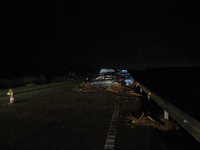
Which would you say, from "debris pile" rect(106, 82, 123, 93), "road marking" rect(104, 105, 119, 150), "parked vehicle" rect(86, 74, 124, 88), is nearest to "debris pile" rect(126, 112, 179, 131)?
"road marking" rect(104, 105, 119, 150)

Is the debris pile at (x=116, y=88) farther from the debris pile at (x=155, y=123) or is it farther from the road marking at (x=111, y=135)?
the debris pile at (x=155, y=123)

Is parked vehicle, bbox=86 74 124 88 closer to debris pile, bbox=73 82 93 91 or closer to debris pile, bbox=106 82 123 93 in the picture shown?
debris pile, bbox=73 82 93 91

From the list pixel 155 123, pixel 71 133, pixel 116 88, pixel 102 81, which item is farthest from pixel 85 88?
pixel 71 133

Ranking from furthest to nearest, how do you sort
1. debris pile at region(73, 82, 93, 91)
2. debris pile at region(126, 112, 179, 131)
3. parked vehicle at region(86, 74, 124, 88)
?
parked vehicle at region(86, 74, 124, 88) → debris pile at region(73, 82, 93, 91) → debris pile at region(126, 112, 179, 131)

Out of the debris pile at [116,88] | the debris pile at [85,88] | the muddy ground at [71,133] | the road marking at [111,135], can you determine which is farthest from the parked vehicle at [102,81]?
the road marking at [111,135]

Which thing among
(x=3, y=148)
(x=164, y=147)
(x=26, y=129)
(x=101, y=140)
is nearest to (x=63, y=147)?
(x=101, y=140)

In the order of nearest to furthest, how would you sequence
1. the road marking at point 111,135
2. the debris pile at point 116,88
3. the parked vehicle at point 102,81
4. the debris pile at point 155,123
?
the road marking at point 111,135 < the debris pile at point 155,123 < the debris pile at point 116,88 < the parked vehicle at point 102,81

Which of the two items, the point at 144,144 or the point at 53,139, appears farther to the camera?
the point at 53,139

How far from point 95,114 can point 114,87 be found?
295 inches

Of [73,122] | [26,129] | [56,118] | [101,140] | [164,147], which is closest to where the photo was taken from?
[164,147]

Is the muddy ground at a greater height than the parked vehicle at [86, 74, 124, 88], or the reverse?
the parked vehicle at [86, 74, 124, 88]

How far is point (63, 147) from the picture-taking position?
12.1 ft

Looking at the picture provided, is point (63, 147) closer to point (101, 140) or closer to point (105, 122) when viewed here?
point (101, 140)

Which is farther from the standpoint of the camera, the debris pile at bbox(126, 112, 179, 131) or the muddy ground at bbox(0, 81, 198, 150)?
the debris pile at bbox(126, 112, 179, 131)
